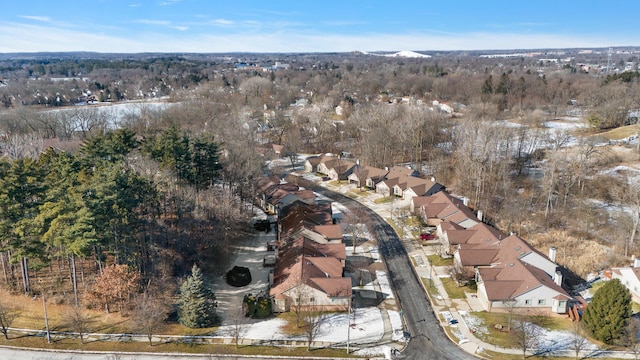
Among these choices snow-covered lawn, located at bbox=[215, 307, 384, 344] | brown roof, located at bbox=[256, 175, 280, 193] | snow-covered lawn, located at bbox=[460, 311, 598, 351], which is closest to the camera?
snow-covered lawn, located at bbox=[460, 311, 598, 351]

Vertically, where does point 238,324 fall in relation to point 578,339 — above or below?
below

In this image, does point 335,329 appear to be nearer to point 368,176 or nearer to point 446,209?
point 446,209

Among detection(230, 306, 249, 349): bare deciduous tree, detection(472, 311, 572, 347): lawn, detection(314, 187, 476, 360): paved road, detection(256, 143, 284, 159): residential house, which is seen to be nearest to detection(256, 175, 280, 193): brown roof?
detection(256, 143, 284, 159): residential house

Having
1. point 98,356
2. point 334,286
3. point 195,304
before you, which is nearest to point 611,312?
point 334,286

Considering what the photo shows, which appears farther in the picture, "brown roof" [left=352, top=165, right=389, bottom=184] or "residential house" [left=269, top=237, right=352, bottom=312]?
"brown roof" [left=352, top=165, right=389, bottom=184]

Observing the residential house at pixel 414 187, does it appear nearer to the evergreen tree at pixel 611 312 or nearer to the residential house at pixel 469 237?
the residential house at pixel 469 237

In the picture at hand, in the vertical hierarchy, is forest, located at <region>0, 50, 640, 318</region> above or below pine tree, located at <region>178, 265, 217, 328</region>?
above

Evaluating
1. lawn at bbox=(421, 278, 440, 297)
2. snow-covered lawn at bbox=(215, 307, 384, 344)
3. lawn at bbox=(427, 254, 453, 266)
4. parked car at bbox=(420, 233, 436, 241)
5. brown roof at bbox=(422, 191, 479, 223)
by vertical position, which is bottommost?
snow-covered lawn at bbox=(215, 307, 384, 344)

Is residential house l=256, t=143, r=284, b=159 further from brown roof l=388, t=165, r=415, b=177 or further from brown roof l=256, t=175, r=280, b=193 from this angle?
brown roof l=388, t=165, r=415, b=177
